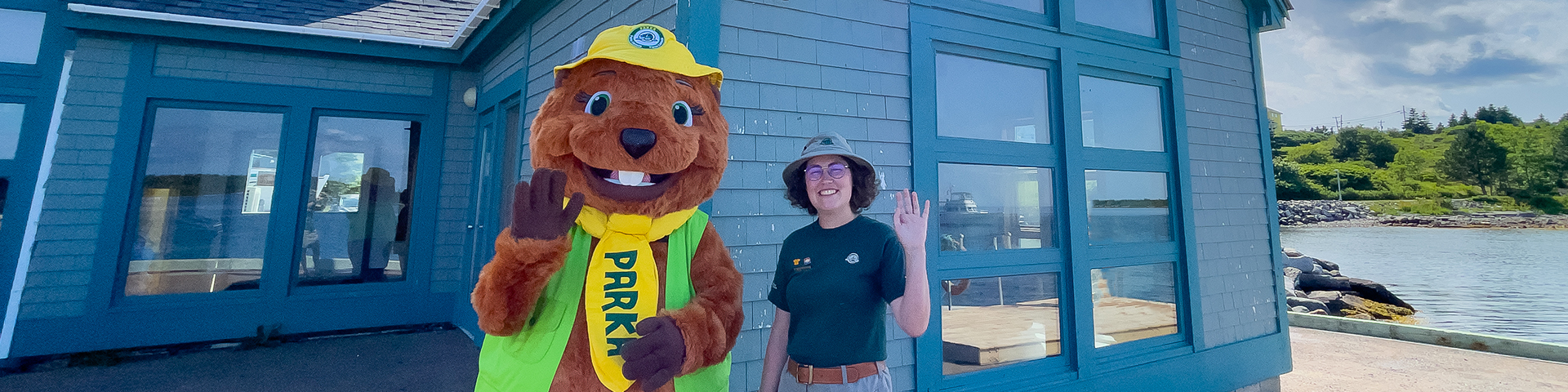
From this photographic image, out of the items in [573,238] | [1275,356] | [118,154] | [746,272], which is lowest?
[1275,356]

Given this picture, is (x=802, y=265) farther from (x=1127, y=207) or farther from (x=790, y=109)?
(x=1127, y=207)

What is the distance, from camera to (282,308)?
439 centimetres

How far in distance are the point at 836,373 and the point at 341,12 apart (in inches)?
184

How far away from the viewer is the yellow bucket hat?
142cm

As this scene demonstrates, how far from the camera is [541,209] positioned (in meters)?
1.20

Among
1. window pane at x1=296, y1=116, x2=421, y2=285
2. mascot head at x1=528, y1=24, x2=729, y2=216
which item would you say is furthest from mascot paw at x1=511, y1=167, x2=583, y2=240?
window pane at x1=296, y1=116, x2=421, y2=285

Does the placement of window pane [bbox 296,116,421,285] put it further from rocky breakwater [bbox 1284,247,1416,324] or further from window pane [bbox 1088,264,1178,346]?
rocky breakwater [bbox 1284,247,1416,324]

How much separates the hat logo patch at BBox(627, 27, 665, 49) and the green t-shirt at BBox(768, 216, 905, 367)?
0.70m

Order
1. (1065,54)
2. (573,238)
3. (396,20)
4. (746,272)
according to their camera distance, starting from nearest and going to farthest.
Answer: (573,238) < (746,272) < (1065,54) < (396,20)

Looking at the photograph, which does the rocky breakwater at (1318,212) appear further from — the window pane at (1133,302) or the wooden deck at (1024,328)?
the wooden deck at (1024,328)

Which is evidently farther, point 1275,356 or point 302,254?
point 302,254

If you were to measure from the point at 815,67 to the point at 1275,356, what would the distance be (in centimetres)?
418

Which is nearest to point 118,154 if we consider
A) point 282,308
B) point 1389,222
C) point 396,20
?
point 282,308

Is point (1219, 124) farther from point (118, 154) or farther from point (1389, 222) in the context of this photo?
point (1389, 222)
